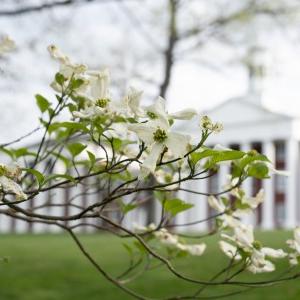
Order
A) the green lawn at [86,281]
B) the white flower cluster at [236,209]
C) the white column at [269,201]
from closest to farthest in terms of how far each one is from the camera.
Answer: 1. the white flower cluster at [236,209]
2. the green lawn at [86,281]
3. the white column at [269,201]

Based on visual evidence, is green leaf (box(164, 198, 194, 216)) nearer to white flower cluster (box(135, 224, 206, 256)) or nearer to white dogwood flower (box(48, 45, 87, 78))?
white flower cluster (box(135, 224, 206, 256))

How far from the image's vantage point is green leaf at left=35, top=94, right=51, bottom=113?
120cm

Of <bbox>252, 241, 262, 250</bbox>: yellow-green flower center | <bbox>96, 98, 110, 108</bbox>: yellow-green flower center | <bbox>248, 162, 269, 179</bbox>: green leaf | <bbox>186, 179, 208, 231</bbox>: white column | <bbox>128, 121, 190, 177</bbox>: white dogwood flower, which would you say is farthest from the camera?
<bbox>186, 179, 208, 231</bbox>: white column

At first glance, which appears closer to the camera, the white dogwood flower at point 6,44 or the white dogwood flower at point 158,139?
the white dogwood flower at point 158,139

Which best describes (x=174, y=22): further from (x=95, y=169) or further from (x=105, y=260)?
(x=95, y=169)

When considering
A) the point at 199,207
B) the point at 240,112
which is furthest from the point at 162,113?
the point at 199,207

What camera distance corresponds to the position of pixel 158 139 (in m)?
0.81

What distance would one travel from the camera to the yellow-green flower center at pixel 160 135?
0.80 meters

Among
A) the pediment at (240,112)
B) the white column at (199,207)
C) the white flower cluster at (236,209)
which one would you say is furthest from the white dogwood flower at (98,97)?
the white column at (199,207)

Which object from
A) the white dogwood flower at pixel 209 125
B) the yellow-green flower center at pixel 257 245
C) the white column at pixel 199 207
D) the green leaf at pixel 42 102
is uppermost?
the green leaf at pixel 42 102

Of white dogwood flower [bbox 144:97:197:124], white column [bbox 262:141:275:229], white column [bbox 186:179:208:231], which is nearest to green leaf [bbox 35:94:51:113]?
white dogwood flower [bbox 144:97:197:124]

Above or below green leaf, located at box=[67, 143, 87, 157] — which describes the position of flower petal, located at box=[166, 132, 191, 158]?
above

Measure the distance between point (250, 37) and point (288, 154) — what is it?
44.6ft

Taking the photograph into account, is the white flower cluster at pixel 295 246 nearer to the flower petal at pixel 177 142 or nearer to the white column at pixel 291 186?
the flower petal at pixel 177 142
